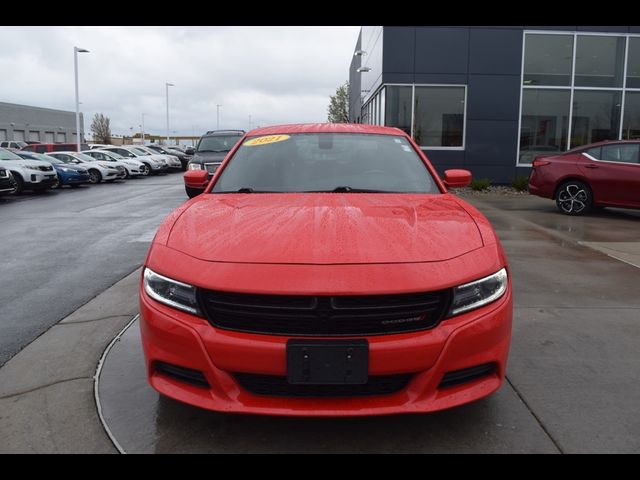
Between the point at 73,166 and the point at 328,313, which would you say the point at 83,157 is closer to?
the point at 73,166

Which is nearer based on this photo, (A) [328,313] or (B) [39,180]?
(A) [328,313]

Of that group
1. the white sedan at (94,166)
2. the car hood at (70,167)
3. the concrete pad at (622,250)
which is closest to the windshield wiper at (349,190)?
the concrete pad at (622,250)

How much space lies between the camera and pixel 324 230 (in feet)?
9.02

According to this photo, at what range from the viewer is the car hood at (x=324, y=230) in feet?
8.32

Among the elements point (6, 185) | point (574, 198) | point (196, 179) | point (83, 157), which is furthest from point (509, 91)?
point (83, 157)

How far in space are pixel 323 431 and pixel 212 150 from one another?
47.6 ft

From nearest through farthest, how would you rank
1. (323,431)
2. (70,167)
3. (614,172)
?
(323,431)
(614,172)
(70,167)

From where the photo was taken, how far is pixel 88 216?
1159 cm

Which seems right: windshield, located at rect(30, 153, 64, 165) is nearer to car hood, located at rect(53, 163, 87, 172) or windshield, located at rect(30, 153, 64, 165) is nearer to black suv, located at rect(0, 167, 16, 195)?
car hood, located at rect(53, 163, 87, 172)

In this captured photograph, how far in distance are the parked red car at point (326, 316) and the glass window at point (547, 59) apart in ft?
53.9
